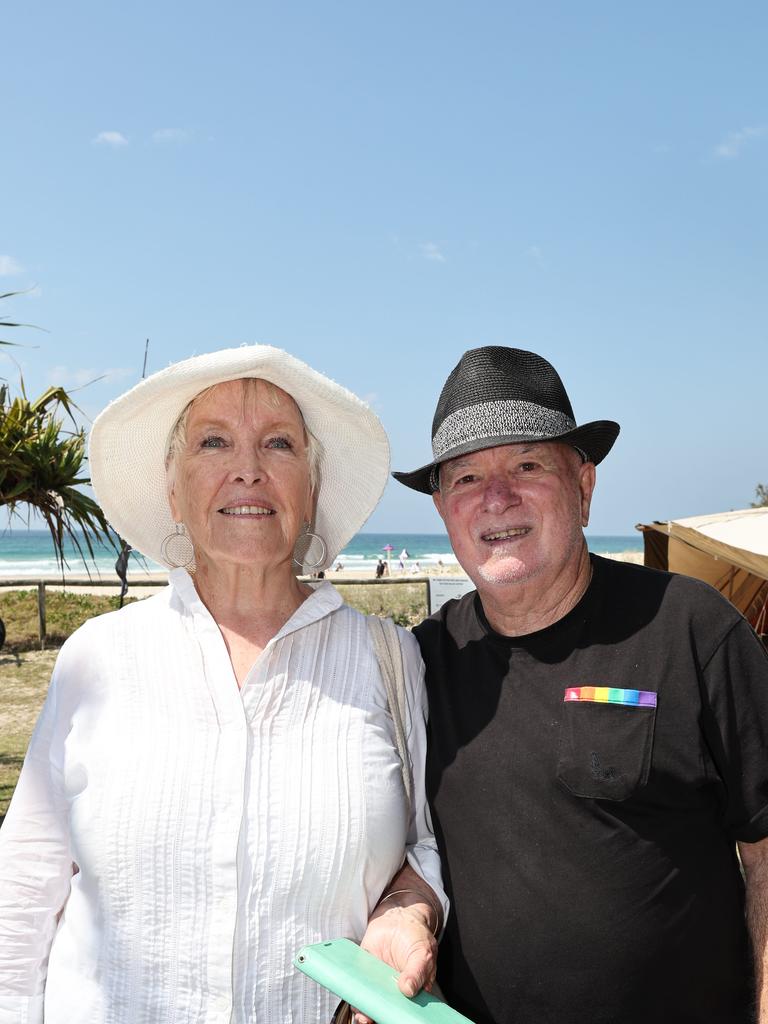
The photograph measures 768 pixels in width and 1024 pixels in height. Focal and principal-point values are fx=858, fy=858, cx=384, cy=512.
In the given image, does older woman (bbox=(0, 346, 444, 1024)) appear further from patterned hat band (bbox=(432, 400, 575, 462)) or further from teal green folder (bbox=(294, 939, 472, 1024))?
patterned hat band (bbox=(432, 400, 575, 462))

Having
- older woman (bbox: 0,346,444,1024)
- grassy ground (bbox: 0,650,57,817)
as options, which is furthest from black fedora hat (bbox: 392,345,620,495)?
grassy ground (bbox: 0,650,57,817)

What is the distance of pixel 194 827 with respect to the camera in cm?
171

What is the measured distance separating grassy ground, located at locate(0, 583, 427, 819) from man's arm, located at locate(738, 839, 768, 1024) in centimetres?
588

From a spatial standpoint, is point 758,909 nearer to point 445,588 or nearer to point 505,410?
point 505,410

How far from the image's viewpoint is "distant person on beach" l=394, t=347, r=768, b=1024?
1.74 metres

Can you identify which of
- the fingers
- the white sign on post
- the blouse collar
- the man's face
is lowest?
the fingers

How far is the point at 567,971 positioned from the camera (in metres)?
1.74

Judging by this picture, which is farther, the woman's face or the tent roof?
the tent roof

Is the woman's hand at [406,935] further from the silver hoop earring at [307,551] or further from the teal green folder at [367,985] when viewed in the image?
the silver hoop earring at [307,551]

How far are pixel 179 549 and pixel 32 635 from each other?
13.1m

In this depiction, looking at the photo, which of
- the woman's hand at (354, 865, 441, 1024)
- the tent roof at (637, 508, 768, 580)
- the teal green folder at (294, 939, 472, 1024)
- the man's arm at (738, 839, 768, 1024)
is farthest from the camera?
the tent roof at (637, 508, 768, 580)

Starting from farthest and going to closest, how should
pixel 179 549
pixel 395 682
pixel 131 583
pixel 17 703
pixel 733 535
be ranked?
pixel 131 583
pixel 17 703
pixel 733 535
pixel 179 549
pixel 395 682

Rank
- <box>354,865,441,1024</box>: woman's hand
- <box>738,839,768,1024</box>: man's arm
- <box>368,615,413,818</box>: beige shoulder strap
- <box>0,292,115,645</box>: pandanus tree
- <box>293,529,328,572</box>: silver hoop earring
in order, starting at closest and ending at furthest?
1. <box>354,865,441,1024</box>: woman's hand
2. <box>738,839,768,1024</box>: man's arm
3. <box>368,615,413,818</box>: beige shoulder strap
4. <box>293,529,328,572</box>: silver hoop earring
5. <box>0,292,115,645</box>: pandanus tree

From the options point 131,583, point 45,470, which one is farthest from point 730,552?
point 131,583
